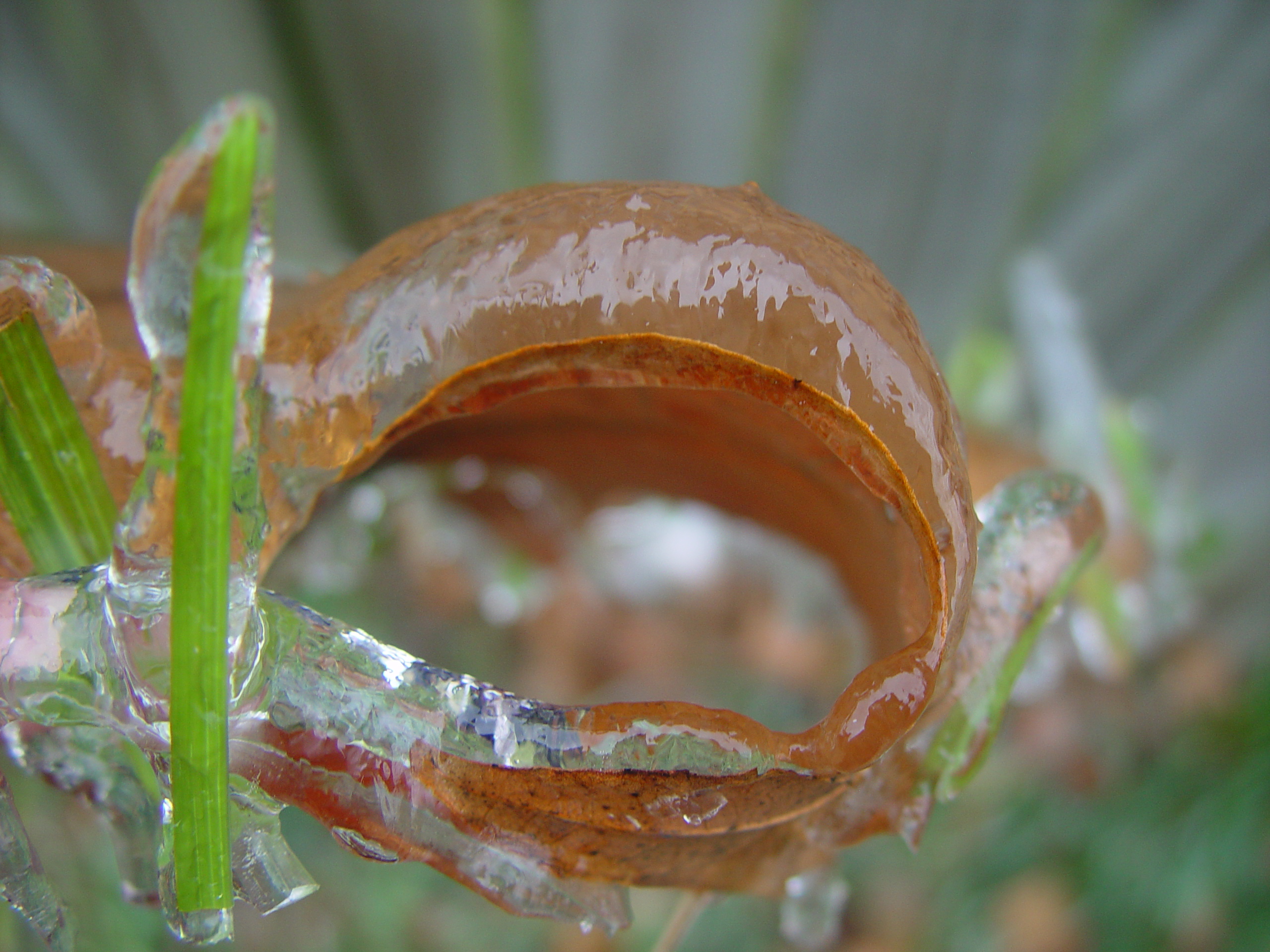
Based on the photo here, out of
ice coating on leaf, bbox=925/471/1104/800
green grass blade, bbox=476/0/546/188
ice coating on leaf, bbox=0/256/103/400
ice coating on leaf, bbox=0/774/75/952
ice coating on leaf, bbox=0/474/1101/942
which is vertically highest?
green grass blade, bbox=476/0/546/188

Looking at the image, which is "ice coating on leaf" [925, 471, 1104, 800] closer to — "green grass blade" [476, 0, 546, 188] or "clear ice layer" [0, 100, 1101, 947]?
"clear ice layer" [0, 100, 1101, 947]

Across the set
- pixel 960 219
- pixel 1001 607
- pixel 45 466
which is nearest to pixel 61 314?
pixel 45 466

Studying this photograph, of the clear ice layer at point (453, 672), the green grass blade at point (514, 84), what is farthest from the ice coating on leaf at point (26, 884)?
the green grass blade at point (514, 84)

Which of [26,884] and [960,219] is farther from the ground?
[960,219]

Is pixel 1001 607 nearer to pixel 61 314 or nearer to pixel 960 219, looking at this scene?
pixel 61 314

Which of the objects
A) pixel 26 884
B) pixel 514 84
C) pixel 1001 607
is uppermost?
pixel 514 84

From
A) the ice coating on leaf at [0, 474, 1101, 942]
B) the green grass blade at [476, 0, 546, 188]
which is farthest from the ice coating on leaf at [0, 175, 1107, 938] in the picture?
the green grass blade at [476, 0, 546, 188]

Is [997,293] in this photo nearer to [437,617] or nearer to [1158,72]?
[1158,72]
